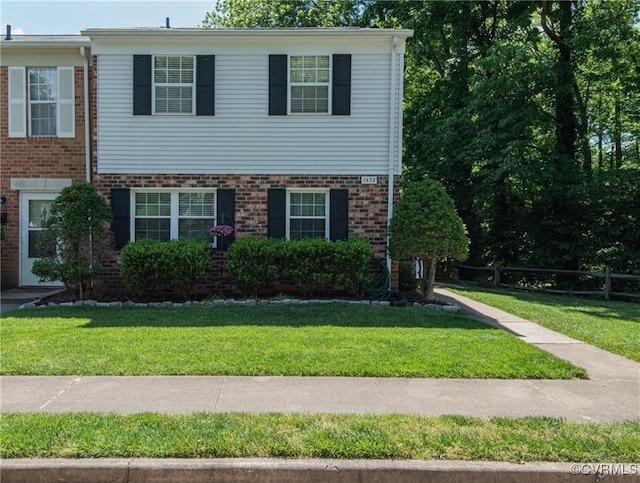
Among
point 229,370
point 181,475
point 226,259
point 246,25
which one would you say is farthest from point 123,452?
point 246,25

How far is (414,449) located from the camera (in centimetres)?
338

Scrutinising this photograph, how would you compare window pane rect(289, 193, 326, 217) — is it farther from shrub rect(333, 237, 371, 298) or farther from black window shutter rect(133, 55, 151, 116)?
black window shutter rect(133, 55, 151, 116)

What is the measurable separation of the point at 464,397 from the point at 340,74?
793 cm

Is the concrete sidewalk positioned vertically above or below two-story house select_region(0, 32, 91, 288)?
Answer: below

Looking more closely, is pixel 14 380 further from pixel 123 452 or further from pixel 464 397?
pixel 464 397

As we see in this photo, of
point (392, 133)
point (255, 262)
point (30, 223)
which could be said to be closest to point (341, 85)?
point (392, 133)

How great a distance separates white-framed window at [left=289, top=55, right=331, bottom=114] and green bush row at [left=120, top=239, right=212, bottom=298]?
12.8ft

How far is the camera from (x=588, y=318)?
913cm

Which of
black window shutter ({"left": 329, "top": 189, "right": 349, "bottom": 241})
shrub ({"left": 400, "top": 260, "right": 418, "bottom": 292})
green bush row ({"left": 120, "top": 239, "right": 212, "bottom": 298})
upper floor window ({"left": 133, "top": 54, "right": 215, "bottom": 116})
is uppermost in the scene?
upper floor window ({"left": 133, "top": 54, "right": 215, "bottom": 116})

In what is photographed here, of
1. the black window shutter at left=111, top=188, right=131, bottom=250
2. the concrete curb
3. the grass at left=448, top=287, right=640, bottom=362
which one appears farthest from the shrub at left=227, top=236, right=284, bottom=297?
the concrete curb

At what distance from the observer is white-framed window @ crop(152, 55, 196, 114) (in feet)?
34.4

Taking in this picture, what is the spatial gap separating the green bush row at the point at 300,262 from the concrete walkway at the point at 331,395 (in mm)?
4656

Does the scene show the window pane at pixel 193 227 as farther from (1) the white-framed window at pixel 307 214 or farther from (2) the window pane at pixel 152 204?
(1) the white-framed window at pixel 307 214

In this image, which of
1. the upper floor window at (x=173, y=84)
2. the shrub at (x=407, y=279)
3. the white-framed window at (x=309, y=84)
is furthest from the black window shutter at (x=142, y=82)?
the shrub at (x=407, y=279)
